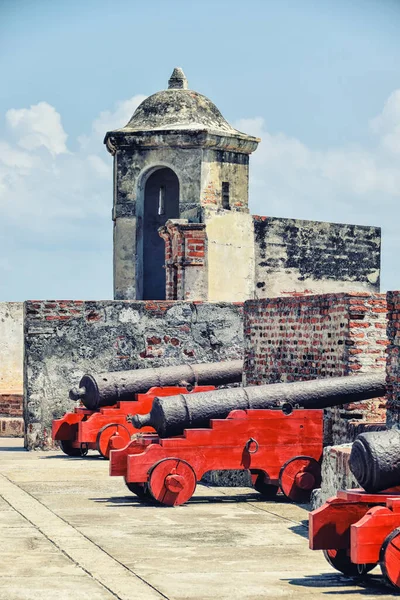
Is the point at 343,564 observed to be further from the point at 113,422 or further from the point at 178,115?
the point at 178,115

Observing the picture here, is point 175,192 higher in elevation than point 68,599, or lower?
higher

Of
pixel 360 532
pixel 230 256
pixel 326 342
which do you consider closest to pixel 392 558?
pixel 360 532

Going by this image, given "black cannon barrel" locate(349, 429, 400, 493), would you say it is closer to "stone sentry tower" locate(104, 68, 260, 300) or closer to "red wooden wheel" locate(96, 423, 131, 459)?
"red wooden wheel" locate(96, 423, 131, 459)

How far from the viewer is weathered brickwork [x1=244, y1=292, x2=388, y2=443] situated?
11070 millimetres

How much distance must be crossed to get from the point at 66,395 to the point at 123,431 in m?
2.09

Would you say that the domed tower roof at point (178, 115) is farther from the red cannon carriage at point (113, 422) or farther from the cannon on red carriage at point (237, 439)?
the cannon on red carriage at point (237, 439)

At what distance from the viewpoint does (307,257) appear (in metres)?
20.8

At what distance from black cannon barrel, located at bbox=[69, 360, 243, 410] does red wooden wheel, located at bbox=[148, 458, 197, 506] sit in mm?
3452

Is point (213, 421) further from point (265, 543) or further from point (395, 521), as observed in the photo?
point (395, 521)

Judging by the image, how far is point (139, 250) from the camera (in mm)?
21875

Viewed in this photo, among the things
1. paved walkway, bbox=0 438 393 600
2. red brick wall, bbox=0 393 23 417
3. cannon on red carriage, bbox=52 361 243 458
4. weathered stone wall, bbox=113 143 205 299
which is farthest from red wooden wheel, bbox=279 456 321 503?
weathered stone wall, bbox=113 143 205 299

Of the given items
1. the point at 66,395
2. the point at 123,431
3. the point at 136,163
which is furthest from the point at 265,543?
the point at 136,163

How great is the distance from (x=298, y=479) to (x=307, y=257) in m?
10.6

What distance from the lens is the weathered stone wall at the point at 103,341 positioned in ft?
51.2
